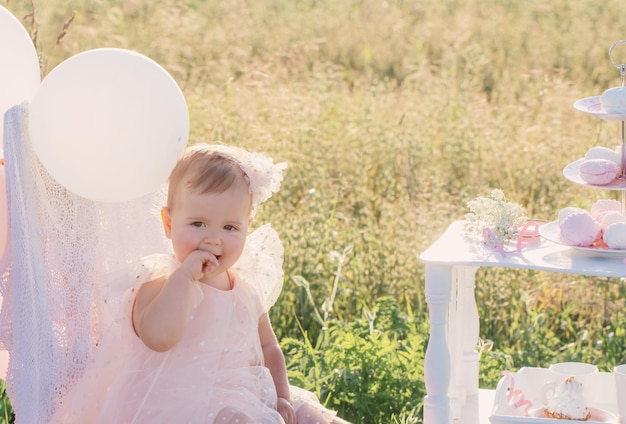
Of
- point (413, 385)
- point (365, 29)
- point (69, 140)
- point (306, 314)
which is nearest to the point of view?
point (69, 140)

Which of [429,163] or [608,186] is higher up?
[608,186]

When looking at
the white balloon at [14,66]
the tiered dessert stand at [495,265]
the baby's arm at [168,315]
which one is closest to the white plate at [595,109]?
the tiered dessert stand at [495,265]

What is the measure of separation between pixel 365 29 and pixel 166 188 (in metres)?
5.35

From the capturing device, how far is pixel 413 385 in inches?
126

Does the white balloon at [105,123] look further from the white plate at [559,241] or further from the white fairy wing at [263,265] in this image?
the white plate at [559,241]

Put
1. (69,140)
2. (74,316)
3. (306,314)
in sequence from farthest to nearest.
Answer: (306,314) → (74,316) → (69,140)

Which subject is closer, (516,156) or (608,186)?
(608,186)

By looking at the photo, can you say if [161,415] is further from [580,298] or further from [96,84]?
[580,298]

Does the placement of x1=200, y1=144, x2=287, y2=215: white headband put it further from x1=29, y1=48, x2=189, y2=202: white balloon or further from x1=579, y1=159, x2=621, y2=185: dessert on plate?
x1=579, y1=159, x2=621, y2=185: dessert on plate

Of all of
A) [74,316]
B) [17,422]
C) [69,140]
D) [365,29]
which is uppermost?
[69,140]

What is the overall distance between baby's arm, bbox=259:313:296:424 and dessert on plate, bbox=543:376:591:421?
665 mm

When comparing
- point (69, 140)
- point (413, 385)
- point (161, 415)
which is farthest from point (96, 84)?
point (413, 385)

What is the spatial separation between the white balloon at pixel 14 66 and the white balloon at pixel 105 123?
0.23 m

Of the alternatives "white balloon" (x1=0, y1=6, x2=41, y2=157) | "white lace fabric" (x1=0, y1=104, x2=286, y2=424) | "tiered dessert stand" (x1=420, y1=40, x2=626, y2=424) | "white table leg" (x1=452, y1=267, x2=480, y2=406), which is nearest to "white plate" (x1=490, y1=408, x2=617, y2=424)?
"tiered dessert stand" (x1=420, y1=40, x2=626, y2=424)
